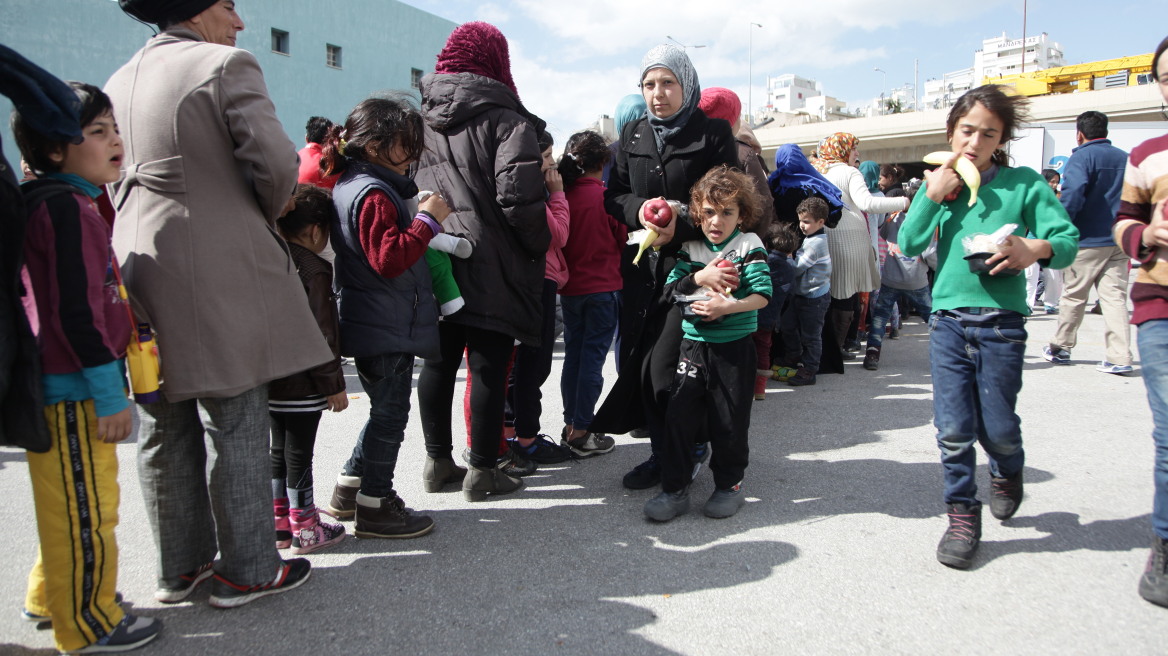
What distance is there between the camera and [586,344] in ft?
14.1

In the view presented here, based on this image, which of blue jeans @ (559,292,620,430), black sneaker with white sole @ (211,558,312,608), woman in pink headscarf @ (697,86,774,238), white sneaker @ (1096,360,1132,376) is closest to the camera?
black sneaker with white sole @ (211,558,312,608)

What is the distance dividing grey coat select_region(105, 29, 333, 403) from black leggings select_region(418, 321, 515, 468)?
110cm

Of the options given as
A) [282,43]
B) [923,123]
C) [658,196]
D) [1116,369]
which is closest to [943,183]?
[658,196]

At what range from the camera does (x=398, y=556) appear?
9.52ft

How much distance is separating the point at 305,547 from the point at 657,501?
4.91 feet

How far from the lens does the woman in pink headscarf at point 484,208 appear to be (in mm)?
3211

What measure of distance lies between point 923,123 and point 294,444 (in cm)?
3513

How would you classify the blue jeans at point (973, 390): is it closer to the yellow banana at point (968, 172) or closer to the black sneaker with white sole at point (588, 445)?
the yellow banana at point (968, 172)

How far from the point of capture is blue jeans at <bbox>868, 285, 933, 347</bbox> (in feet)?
21.4

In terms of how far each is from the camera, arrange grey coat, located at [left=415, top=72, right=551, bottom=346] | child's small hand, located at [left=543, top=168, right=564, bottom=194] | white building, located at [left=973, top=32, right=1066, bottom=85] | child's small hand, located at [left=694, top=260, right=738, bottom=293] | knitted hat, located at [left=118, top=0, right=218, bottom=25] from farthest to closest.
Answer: white building, located at [left=973, top=32, right=1066, bottom=85] → child's small hand, located at [left=543, top=168, right=564, bottom=194] → grey coat, located at [left=415, top=72, right=551, bottom=346] → child's small hand, located at [left=694, top=260, right=738, bottom=293] → knitted hat, located at [left=118, top=0, right=218, bottom=25]

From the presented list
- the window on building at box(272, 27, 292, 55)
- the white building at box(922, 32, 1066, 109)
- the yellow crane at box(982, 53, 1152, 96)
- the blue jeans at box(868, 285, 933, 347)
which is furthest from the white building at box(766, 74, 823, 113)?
the blue jeans at box(868, 285, 933, 347)

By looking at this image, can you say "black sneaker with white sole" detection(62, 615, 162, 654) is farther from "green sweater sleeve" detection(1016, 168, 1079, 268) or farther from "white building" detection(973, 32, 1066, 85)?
"white building" detection(973, 32, 1066, 85)

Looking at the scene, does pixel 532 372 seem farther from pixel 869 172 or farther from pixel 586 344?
pixel 869 172

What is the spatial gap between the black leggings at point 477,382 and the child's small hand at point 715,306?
36.0 inches
